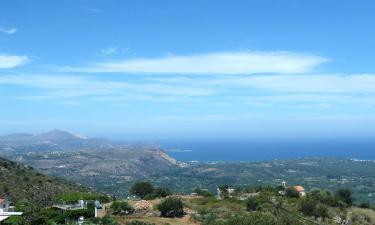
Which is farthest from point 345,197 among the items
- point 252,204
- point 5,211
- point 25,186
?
point 5,211

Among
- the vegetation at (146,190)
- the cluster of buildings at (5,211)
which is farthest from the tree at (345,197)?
the cluster of buildings at (5,211)

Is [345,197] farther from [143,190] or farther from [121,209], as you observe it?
[121,209]

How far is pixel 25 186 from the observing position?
5862cm

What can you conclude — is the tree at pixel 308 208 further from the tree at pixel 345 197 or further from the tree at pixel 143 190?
the tree at pixel 143 190

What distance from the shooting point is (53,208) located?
3991cm

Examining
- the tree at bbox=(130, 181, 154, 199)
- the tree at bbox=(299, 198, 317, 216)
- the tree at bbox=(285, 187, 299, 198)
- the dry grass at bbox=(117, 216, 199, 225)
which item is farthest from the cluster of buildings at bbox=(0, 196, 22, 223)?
the tree at bbox=(285, 187, 299, 198)

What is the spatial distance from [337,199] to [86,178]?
483 ft

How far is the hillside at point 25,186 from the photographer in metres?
51.2

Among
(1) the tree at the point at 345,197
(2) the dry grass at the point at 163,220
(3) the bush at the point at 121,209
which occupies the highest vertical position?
(3) the bush at the point at 121,209

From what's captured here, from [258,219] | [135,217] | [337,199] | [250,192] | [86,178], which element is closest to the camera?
[258,219]

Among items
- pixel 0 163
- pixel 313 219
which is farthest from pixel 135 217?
pixel 0 163

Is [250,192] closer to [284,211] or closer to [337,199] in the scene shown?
[337,199]

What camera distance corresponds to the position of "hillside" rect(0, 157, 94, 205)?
51.2 m

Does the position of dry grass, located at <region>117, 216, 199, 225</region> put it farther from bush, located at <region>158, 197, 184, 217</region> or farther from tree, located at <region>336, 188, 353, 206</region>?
tree, located at <region>336, 188, 353, 206</region>
